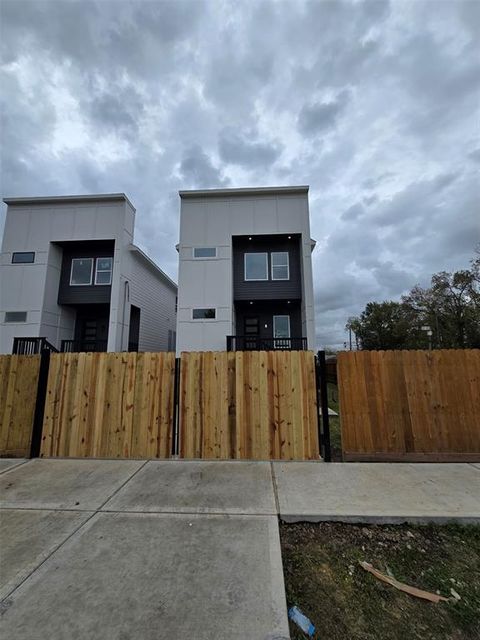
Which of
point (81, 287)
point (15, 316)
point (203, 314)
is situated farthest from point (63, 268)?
point (203, 314)

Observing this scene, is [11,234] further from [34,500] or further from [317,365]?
[317,365]

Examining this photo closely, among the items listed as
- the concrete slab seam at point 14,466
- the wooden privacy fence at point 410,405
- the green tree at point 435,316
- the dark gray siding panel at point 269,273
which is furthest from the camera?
the green tree at point 435,316

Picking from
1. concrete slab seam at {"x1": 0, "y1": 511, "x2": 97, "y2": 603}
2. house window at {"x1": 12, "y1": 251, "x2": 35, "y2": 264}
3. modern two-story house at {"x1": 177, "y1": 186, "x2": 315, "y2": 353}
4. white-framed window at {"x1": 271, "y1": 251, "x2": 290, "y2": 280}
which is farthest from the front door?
concrete slab seam at {"x1": 0, "y1": 511, "x2": 97, "y2": 603}

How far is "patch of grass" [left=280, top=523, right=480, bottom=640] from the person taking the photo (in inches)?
69.0

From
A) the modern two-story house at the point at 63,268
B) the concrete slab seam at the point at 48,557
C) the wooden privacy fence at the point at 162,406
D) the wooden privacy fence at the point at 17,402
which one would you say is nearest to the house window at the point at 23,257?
the modern two-story house at the point at 63,268

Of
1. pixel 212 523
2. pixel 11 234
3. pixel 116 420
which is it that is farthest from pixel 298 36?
pixel 11 234

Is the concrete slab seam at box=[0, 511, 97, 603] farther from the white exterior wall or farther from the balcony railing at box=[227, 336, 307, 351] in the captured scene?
the white exterior wall

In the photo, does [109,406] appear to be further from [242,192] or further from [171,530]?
[242,192]

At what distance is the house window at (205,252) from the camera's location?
12.9m

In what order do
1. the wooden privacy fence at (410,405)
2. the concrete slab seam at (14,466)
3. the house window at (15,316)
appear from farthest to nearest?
the house window at (15,316)
the wooden privacy fence at (410,405)
the concrete slab seam at (14,466)

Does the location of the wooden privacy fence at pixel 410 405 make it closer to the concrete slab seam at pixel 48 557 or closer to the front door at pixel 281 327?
the concrete slab seam at pixel 48 557

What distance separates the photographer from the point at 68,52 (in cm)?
741

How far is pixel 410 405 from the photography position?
179 inches

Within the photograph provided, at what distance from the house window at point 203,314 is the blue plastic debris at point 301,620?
35.9ft
